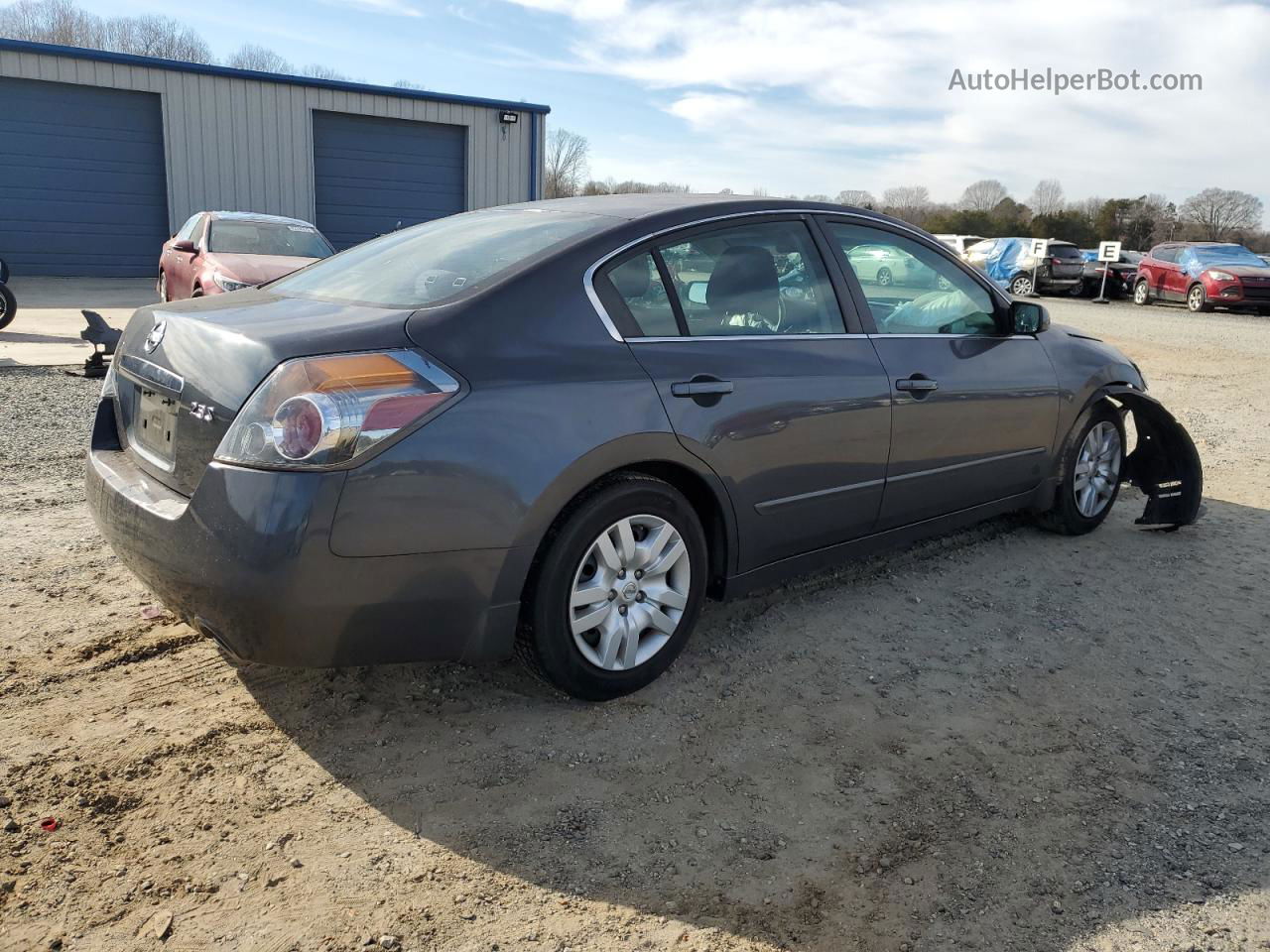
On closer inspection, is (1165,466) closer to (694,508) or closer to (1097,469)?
(1097,469)

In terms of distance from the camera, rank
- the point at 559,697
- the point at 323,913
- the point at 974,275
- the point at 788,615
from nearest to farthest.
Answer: the point at 323,913 → the point at 559,697 → the point at 788,615 → the point at 974,275

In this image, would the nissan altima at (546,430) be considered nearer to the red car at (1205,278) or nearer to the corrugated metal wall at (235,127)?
the corrugated metal wall at (235,127)

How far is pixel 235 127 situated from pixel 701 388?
67.1ft

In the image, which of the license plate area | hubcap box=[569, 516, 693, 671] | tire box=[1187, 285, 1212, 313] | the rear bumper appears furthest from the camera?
tire box=[1187, 285, 1212, 313]

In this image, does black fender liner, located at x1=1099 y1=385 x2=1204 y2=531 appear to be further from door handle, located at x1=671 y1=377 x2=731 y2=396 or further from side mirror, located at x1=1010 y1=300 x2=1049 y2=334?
door handle, located at x1=671 y1=377 x2=731 y2=396

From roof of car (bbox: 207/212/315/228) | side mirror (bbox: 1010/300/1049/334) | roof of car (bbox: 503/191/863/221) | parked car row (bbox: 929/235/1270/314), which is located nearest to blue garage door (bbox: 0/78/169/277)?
roof of car (bbox: 207/212/315/228)

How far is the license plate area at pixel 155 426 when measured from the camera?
2.87 meters

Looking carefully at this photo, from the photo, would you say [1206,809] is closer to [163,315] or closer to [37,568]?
[163,315]

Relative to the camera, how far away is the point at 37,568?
4.09 meters

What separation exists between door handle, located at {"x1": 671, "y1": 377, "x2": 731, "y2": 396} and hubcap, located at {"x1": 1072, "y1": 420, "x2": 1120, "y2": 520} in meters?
2.51

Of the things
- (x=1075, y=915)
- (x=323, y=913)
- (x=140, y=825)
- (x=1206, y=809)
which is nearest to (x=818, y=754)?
(x=1075, y=915)

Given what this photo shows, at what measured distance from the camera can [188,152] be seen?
2028 centimetres

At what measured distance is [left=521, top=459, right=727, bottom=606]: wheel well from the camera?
9.62 ft

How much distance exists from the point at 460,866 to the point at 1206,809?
201 cm
